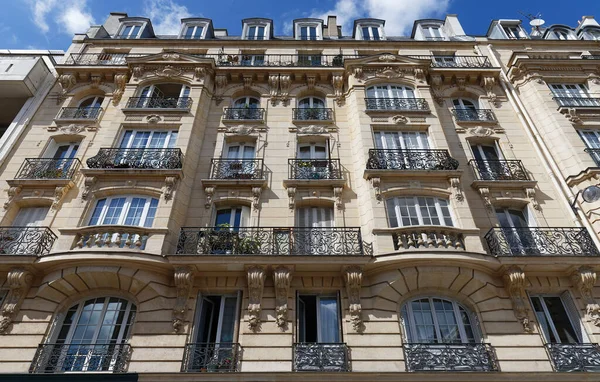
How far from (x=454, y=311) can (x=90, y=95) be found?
1524 cm

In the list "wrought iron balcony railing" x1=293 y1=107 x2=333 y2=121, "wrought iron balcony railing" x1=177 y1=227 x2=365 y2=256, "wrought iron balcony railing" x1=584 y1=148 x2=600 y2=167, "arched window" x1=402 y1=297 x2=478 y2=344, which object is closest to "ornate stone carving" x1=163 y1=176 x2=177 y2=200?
"wrought iron balcony railing" x1=177 y1=227 x2=365 y2=256

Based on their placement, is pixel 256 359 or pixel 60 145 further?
pixel 60 145

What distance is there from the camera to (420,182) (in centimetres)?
1118

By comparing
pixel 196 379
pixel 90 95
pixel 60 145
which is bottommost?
pixel 196 379

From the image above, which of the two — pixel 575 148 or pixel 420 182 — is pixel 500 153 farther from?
pixel 420 182

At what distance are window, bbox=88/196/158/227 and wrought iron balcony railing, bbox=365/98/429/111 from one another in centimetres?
815

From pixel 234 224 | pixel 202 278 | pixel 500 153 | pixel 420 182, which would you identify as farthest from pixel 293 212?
pixel 500 153

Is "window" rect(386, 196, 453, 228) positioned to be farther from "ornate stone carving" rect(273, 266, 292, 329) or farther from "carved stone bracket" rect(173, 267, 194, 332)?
"carved stone bracket" rect(173, 267, 194, 332)

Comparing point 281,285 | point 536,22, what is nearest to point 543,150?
point 281,285

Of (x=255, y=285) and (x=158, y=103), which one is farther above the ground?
(x=158, y=103)

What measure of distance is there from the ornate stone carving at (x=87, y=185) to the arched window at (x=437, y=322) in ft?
29.7

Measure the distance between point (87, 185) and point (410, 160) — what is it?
9.51m

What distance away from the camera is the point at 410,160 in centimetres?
1173

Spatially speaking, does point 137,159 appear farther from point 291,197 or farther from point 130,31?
point 130,31
